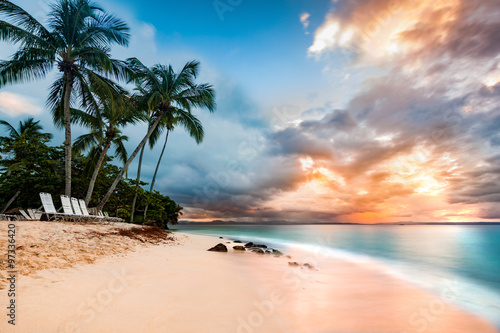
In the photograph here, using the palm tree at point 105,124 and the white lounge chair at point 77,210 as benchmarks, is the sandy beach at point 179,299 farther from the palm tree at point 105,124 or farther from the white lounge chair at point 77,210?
the palm tree at point 105,124

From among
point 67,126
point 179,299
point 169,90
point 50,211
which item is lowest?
point 179,299

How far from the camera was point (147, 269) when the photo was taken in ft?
16.5

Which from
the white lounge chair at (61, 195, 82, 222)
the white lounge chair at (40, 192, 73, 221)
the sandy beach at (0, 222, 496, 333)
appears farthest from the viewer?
the white lounge chair at (61, 195, 82, 222)

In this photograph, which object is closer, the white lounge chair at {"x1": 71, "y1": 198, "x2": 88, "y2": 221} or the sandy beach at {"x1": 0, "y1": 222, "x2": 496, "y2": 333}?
the sandy beach at {"x1": 0, "y1": 222, "x2": 496, "y2": 333}

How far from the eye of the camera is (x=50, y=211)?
9117mm

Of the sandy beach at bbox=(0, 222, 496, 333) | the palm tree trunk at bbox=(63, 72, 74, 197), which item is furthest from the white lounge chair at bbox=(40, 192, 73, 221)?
the sandy beach at bbox=(0, 222, 496, 333)

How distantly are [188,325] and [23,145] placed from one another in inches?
664

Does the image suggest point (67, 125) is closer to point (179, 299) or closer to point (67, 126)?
point (67, 126)

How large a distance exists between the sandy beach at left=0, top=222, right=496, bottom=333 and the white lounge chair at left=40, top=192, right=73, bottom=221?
391 cm

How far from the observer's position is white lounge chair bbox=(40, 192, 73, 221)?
911cm

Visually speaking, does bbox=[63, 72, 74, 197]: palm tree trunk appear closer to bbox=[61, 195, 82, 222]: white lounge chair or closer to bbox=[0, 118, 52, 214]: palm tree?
bbox=[61, 195, 82, 222]: white lounge chair

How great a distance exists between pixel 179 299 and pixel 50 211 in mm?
8987

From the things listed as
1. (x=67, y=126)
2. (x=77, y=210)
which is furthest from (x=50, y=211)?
(x=67, y=126)

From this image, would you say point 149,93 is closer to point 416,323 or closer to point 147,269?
point 147,269
